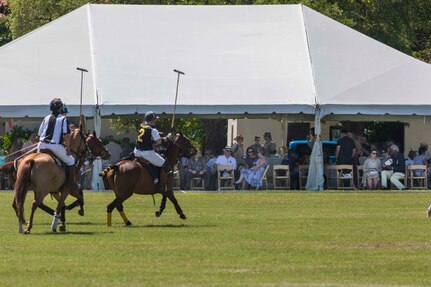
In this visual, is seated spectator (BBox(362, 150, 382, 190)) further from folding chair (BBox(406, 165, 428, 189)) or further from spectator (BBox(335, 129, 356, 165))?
folding chair (BBox(406, 165, 428, 189))

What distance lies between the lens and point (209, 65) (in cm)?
3850

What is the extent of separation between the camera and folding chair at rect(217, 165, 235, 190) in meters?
38.5

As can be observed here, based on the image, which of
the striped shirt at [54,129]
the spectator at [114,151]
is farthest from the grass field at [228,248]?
the spectator at [114,151]

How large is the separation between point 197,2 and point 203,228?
2713 centimetres

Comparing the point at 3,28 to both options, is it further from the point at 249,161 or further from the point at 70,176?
the point at 70,176

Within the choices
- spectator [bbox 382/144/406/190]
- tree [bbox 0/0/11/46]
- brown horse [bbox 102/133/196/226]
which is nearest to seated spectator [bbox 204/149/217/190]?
spectator [bbox 382/144/406/190]

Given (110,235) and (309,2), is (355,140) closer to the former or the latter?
(309,2)

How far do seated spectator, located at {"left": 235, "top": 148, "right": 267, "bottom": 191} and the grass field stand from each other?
9.06m

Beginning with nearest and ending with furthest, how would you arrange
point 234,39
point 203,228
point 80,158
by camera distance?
1. point 203,228
2. point 80,158
3. point 234,39

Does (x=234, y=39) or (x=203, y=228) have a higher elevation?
(x=234, y=39)

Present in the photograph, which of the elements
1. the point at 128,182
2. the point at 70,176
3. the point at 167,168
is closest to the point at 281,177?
the point at 167,168

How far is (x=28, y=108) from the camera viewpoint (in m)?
36.5

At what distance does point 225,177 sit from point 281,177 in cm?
158

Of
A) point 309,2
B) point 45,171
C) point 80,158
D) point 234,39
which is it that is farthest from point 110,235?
point 309,2
